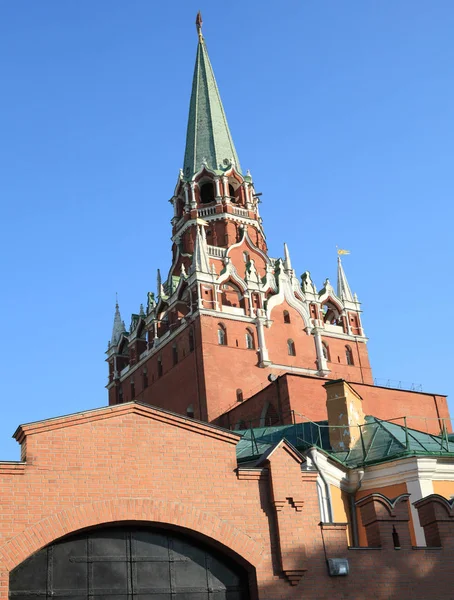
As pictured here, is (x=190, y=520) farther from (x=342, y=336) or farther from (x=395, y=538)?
(x=342, y=336)

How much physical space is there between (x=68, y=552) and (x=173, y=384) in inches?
1541

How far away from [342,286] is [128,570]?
47.4 m

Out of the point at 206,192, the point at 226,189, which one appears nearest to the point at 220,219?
the point at 226,189

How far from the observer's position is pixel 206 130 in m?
67.6

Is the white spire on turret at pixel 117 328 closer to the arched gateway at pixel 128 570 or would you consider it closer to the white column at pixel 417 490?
the white column at pixel 417 490

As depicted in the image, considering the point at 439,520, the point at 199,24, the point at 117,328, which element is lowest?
the point at 439,520

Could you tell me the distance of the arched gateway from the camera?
13.7 m

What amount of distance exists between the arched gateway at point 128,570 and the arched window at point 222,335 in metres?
36.4

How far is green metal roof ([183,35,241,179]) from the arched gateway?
5174 centimetres

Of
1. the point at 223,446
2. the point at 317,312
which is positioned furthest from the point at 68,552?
the point at 317,312

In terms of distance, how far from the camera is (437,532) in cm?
1600

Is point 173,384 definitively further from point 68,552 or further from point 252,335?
point 68,552

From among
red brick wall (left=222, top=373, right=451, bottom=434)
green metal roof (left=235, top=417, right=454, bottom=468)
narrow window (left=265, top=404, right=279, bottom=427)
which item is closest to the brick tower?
red brick wall (left=222, top=373, right=451, bottom=434)

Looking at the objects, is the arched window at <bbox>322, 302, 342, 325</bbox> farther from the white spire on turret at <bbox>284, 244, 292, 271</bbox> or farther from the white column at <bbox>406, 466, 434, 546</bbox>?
the white column at <bbox>406, 466, 434, 546</bbox>
